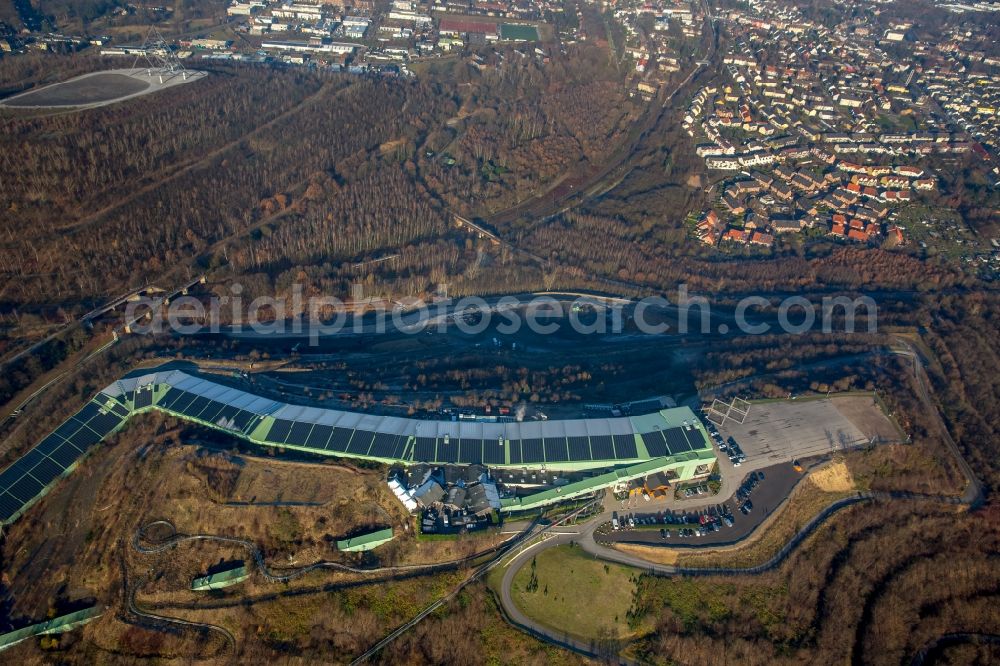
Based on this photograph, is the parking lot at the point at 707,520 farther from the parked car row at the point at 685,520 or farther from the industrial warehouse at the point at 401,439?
the industrial warehouse at the point at 401,439

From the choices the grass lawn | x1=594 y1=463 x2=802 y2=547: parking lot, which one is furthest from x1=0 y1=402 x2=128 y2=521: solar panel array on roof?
x1=594 y1=463 x2=802 y2=547: parking lot

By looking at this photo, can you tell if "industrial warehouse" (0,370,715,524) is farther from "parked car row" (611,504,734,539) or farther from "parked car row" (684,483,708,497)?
"parked car row" (611,504,734,539)

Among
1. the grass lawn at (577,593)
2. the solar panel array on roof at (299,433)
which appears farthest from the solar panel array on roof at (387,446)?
the grass lawn at (577,593)

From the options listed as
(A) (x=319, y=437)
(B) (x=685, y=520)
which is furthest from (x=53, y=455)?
(B) (x=685, y=520)

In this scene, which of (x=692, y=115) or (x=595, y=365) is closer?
(x=595, y=365)

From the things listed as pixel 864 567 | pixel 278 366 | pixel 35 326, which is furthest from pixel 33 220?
pixel 864 567

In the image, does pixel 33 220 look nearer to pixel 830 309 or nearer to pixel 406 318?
pixel 406 318
